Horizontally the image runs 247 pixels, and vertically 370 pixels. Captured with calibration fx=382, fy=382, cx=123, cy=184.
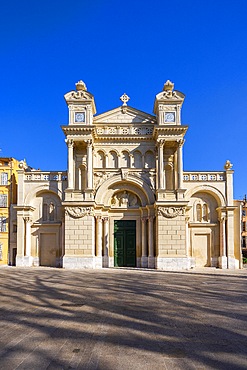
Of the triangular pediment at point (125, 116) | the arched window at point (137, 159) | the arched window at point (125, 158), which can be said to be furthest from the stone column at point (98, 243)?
the triangular pediment at point (125, 116)

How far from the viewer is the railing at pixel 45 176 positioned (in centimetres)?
3556

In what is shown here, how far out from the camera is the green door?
35031mm

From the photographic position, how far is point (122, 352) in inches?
275

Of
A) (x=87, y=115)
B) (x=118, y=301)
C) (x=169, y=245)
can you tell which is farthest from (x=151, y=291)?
(x=87, y=115)

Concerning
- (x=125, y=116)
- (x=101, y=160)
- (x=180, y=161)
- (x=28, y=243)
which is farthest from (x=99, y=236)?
(x=125, y=116)

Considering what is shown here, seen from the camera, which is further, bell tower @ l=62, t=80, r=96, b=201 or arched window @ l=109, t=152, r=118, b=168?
arched window @ l=109, t=152, r=118, b=168

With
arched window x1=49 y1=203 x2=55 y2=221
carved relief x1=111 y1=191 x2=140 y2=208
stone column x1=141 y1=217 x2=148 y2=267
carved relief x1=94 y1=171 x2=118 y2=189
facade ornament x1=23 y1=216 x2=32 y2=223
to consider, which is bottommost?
stone column x1=141 y1=217 x2=148 y2=267

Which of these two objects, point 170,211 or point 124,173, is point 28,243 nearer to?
point 124,173

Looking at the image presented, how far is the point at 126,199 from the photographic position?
3562 cm

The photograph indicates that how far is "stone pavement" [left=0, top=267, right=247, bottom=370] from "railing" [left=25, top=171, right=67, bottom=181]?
20830mm

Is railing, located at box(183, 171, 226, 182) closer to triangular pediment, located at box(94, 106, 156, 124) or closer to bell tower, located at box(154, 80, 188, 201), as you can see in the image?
bell tower, located at box(154, 80, 188, 201)

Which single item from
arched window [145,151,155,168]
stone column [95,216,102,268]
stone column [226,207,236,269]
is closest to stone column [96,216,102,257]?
stone column [95,216,102,268]

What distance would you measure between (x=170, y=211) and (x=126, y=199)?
15.8ft

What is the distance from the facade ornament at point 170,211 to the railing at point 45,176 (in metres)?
9.50
